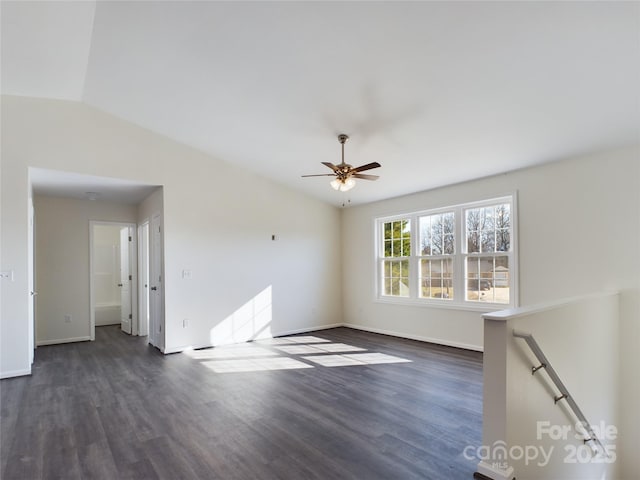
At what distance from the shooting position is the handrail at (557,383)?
8.05 feet

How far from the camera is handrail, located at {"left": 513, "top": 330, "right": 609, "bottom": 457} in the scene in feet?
8.05

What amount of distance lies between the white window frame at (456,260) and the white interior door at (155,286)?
12.6 ft

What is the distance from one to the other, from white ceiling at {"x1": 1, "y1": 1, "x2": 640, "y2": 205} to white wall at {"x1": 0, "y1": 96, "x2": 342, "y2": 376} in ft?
1.36

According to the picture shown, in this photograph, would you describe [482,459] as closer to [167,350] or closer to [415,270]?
[415,270]

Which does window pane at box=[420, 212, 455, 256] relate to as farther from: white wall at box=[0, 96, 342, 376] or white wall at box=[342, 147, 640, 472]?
white wall at box=[0, 96, 342, 376]

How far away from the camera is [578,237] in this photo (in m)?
4.23

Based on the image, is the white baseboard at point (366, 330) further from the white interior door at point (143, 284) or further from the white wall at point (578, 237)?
the white interior door at point (143, 284)

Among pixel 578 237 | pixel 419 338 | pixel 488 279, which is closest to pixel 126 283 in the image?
pixel 419 338

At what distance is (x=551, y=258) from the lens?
4.46m

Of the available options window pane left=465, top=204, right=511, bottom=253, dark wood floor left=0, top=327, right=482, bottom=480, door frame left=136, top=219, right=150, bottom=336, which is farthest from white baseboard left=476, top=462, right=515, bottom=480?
door frame left=136, top=219, right=150, bottom=336

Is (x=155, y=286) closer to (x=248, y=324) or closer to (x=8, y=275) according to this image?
(x=248, y=324)

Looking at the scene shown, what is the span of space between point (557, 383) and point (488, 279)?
8.38 ft

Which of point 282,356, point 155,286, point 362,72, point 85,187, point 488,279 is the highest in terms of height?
point 362,72

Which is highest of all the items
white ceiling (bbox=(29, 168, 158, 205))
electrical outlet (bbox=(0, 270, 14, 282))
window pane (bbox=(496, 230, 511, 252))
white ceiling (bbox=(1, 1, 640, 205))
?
white ceiling (bbox=(1, 1, 640, 205))
